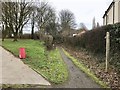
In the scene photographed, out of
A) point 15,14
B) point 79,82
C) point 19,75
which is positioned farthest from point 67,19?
point 79,82

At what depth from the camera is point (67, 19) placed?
69.6m

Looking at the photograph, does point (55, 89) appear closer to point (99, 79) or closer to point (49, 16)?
point (99, 79)

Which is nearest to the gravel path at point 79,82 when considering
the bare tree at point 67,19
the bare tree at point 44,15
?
the bare tree at point 44,15

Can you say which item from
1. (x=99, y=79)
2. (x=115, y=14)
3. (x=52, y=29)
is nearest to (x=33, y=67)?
(x=99, y=79)

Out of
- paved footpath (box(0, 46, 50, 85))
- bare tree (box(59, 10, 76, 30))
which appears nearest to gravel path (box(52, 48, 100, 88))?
paved footpath (box(0, 46, 50, 85))

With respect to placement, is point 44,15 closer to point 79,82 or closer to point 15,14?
point 15,14

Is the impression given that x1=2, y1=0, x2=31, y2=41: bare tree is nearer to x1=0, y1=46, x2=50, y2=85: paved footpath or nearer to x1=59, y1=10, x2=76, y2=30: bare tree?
x1=0, y1=46, x2=50, y2=85: paved footpath

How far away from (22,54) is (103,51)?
535cm

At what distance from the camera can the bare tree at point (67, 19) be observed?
222 feet

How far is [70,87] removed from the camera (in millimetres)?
8836

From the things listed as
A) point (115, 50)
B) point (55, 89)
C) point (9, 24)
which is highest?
point (9, 24)

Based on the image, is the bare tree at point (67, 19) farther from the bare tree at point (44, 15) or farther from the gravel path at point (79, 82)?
the gravel path at point (79, 82)

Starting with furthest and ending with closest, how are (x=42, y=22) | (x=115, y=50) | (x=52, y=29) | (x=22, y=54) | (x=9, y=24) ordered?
(x=52, y=29)
(x=42, y=22)
(x=9, y=24)
(x=22, y=54)
(x=115, y=50)

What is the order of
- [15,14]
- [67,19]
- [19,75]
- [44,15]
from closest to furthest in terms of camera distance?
[19,75], [15,14], [44,15], [67,19]
